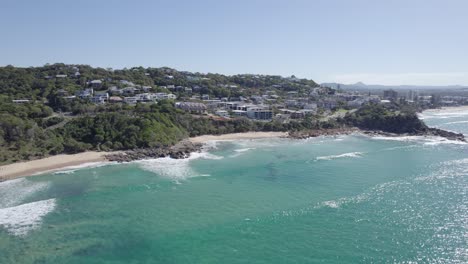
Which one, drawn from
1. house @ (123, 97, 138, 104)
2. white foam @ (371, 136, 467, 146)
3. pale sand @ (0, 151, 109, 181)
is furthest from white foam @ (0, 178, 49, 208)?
white foam @ (371, 136, 467, 146)

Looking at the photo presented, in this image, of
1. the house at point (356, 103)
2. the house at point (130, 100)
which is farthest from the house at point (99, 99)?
the house at point (356, 103)

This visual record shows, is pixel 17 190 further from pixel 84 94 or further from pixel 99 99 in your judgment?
pixel 84 94

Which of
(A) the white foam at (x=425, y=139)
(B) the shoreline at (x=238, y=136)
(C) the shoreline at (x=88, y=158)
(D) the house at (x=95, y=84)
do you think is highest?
(D) the house at (x=95, y=84)

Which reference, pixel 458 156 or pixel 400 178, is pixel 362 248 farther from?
Result: pixel 458 156

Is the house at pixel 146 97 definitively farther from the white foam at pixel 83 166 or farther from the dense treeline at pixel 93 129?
the white foam at pixel 83 166

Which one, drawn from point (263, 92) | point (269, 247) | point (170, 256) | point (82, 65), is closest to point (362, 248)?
point (269, 247)
